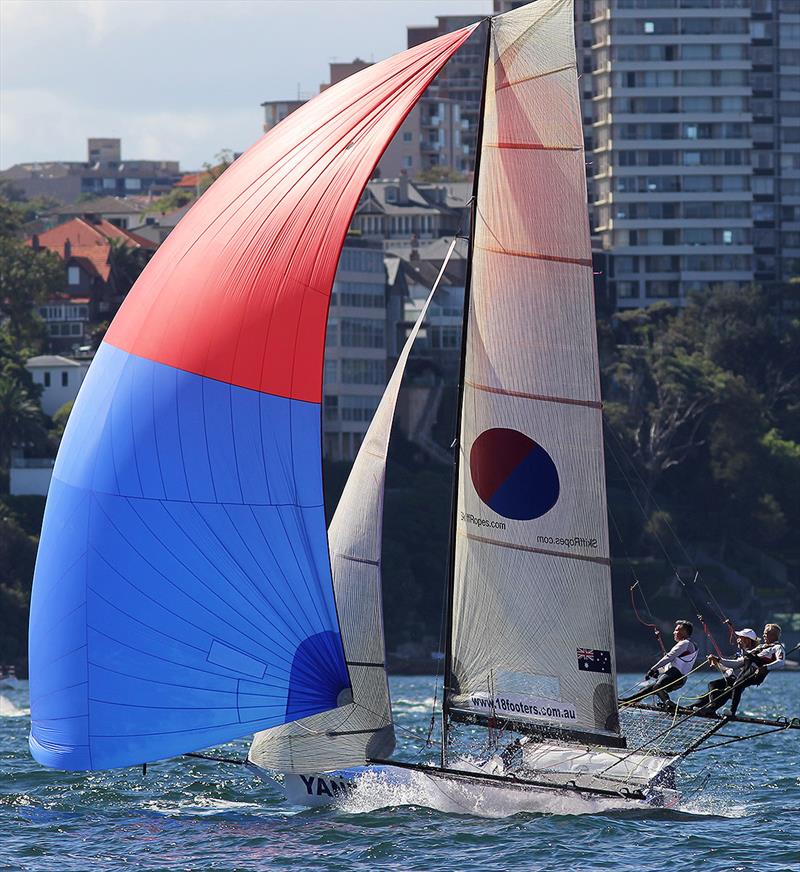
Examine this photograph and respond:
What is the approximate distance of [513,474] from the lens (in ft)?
65.8

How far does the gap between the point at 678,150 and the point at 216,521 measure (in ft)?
298

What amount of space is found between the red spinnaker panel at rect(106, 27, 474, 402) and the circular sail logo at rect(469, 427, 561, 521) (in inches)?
87.0

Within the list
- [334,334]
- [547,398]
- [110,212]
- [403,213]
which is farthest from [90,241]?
[547,398]

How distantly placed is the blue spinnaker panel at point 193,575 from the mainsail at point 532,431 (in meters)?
2.15

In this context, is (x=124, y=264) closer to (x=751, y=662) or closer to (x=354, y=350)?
(x=354, y=350)

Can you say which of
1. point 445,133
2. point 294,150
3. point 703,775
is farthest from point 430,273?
point 294,150

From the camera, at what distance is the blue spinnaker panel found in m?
18.6

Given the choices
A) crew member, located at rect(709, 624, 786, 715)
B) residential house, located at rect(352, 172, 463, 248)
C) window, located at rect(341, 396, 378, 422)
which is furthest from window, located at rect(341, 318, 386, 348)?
crew member, located at rect(709, 624, 786, 715)

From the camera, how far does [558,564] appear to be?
20125 millimetres

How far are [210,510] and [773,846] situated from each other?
6110 mm

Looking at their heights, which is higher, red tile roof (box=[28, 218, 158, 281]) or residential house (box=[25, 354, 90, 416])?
red tile roof (box=[28, 218, 158, 281])

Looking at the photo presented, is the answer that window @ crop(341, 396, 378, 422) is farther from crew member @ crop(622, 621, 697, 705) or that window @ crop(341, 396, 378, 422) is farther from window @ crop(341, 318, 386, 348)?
crew member @ crop(622, 621, 697, 705)

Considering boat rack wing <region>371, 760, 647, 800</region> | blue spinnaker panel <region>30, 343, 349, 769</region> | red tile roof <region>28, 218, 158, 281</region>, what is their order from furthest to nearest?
1. red tile roof <region>28, 218, 158, 281</region>
2. boat rack wing <region>371, 760, 647, 800</region>
3. blue spinnaker panel <region>30, 343, 349, 769</region>

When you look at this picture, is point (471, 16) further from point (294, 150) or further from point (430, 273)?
point (294, 150)
